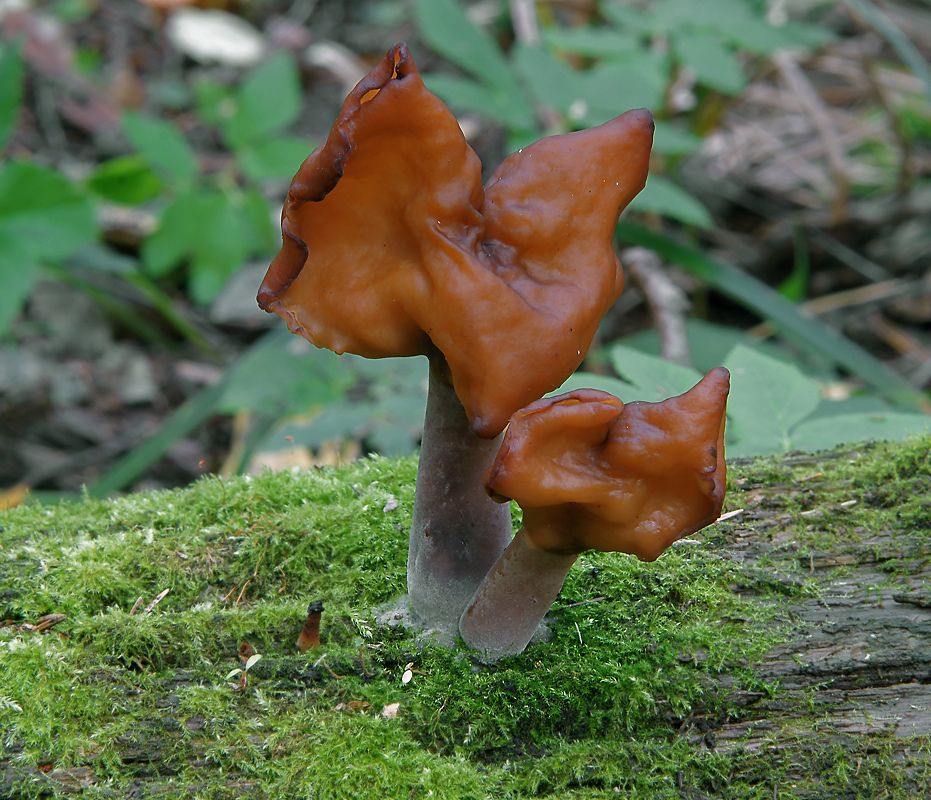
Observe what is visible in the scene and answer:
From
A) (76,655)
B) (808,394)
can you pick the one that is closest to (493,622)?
(76,655)

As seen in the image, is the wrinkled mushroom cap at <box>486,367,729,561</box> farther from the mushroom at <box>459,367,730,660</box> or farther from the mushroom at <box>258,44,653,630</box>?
the mushroom at <box>258,44,653,630</box>

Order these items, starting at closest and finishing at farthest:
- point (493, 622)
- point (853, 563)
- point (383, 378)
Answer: point (493, 622) < point (853, 563) < point (383, 378)

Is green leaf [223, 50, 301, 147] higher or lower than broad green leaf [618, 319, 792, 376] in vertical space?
higher

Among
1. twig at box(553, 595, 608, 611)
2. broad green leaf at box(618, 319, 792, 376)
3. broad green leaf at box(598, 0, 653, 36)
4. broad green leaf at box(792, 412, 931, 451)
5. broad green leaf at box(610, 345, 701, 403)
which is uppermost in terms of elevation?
broad green leaf at box(598, 0, 653, 36)

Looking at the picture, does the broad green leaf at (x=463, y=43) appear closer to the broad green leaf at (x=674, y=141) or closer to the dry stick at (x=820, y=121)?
the broad green leaf at (x=674, y=141)

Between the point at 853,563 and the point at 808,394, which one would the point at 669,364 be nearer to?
the point at 808,394

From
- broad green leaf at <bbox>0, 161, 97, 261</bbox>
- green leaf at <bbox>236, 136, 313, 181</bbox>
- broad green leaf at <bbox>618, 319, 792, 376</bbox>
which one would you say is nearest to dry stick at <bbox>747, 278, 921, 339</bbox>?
broad green leaf at <bbox>618, 319, 792, 376</bbox>
